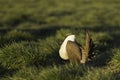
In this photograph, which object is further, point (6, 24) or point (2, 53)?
point (6, 24)

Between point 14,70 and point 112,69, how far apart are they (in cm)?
226

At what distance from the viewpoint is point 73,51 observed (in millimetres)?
7680

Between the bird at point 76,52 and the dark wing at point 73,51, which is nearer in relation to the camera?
the bird at point 76,52

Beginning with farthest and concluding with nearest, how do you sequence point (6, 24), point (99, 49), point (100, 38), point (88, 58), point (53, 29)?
point (6, 24) → point (53, 29) → point (100, 38) → point (99, 49) → point (88, 58)

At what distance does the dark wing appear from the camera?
7.61m

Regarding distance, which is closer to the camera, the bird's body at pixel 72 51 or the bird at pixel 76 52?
the bird at pixel 76 52

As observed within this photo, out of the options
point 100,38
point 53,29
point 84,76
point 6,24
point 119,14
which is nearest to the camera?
point 84,76

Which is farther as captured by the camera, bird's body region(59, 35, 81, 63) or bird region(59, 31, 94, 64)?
bird's body region(59, 35, 81, 63)

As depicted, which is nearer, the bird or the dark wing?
the bird

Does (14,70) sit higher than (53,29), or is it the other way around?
(14,70)

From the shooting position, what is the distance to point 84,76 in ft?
21.5

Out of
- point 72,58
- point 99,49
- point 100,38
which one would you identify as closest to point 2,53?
point 72,58

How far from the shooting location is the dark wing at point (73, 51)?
7.61 m

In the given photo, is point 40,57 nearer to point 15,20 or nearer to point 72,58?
point 72,58
